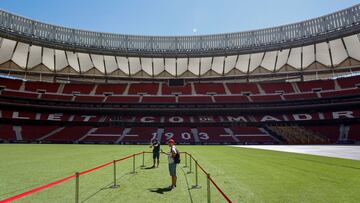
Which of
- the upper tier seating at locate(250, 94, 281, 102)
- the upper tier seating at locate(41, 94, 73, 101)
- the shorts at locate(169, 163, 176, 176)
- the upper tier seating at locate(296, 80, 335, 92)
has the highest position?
the upper tier seating at locate(296, 80, 335, 92)

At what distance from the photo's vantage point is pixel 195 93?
189ft

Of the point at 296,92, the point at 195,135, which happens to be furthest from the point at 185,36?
the point at 296,92

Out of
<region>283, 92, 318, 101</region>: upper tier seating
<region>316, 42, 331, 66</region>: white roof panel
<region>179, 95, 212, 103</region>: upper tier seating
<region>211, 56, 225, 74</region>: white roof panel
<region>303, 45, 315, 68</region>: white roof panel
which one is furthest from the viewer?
<region>211, 56, 225, 74</region>: white roof panel

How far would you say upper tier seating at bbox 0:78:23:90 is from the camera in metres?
50.2

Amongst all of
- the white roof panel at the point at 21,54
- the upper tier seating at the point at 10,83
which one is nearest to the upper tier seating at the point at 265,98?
the white roof panel at the point at 21,54

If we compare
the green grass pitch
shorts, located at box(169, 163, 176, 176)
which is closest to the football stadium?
the green grass pitch

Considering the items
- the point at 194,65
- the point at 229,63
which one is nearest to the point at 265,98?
the point at 229,63

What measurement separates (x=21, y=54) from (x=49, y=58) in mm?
4911

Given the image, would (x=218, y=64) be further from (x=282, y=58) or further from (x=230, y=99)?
(x=282, y=58)

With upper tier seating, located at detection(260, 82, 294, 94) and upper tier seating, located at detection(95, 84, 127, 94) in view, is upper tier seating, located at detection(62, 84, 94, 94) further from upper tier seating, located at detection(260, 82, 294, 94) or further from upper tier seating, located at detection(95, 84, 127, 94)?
upper tier seating, located at detection(260, 82, 294, 94)

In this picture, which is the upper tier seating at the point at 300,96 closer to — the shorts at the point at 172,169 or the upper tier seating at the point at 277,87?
the upper tier seating at the point at 277,87

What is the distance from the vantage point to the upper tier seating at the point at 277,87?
183ft

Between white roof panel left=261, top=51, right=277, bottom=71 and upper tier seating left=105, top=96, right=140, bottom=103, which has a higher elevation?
white roof panel left=261, top=51, right=277, bottom=71

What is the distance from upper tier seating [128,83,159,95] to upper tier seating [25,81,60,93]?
52.0 ft
